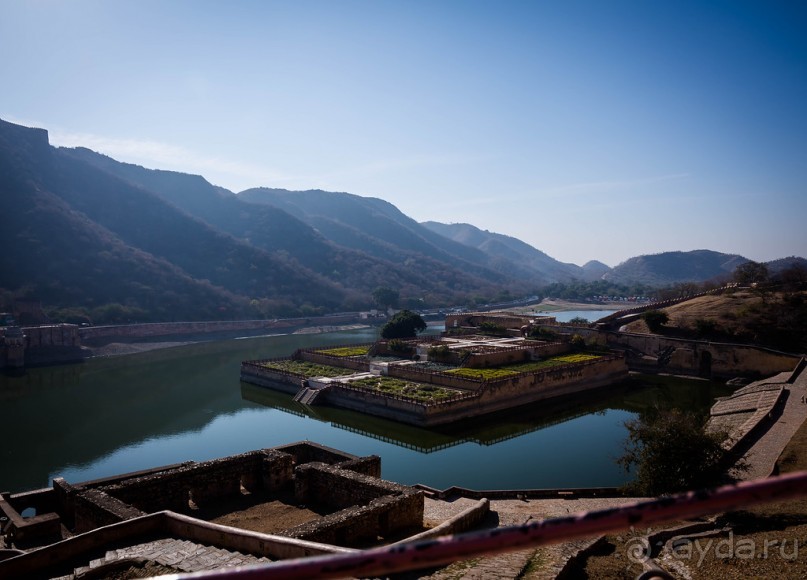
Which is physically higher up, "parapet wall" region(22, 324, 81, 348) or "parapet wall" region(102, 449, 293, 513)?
"parapet wall" region(22, 324, 81, 348)

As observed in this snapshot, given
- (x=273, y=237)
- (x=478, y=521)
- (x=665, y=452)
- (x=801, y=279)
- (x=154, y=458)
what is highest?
(x=273, y=237)

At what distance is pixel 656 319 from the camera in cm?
4366

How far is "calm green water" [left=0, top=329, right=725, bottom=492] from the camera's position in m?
20.9

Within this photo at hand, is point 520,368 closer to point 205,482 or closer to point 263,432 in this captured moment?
point 263,432

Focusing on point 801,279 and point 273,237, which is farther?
point 273,237

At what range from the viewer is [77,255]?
71250mm

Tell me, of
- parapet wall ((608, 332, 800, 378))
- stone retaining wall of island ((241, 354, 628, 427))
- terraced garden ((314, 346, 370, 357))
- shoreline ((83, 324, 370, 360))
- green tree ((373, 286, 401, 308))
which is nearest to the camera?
stone retaining wall of island ((241, 354, 628, 427))

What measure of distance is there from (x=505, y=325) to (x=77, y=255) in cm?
5485

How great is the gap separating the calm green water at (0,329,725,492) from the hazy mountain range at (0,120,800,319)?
31.5 metres

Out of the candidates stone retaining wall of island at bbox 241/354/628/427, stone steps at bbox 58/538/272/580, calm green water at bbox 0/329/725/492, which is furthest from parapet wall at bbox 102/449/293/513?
stone retaining wall of island at bbox 241/354/628/427

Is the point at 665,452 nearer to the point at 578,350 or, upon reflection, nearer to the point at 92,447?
the point at 92,447

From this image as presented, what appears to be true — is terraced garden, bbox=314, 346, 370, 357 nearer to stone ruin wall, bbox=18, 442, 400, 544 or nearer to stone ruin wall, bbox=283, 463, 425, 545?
stone ruin wall, bbox=18, 442, 400, 544

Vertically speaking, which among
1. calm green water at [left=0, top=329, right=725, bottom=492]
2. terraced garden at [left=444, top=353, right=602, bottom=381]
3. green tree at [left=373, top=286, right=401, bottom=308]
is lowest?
calm green water at [left=0, top=329, right=725, bottom=492]

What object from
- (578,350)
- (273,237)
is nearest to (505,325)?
(578,350)
